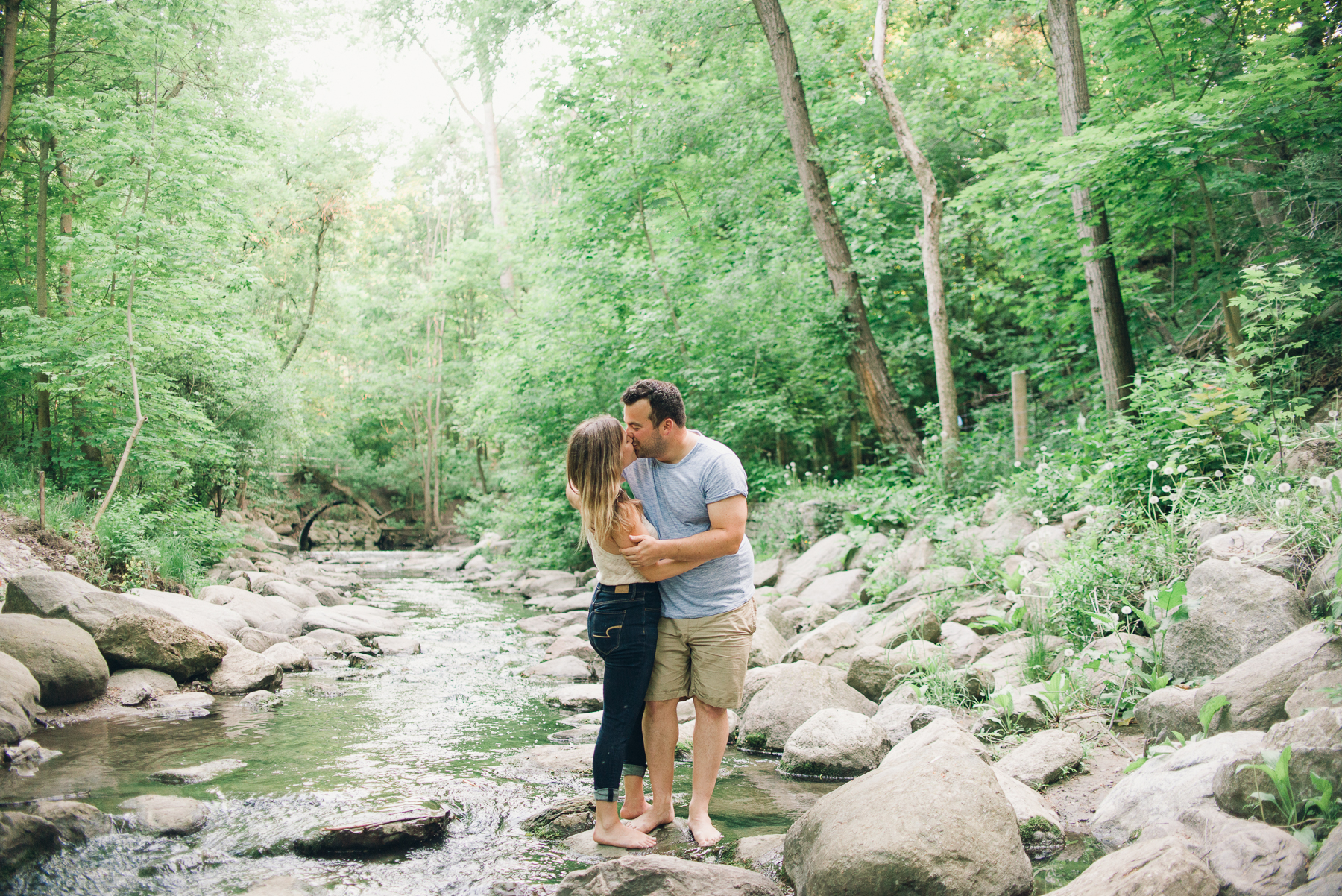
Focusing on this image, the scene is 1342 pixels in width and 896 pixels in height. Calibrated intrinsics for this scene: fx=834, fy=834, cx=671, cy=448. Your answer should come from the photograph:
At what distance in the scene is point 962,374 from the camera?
610 inches

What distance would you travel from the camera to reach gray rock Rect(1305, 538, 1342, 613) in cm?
382

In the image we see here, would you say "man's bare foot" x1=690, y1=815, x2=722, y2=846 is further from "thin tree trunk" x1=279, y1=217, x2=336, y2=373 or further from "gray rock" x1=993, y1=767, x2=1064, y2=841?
"thin tree trunk" x1=279, y1=217, x2=336, y2=373

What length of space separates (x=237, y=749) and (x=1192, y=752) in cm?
535

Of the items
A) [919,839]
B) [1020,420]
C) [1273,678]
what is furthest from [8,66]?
[1273,678]

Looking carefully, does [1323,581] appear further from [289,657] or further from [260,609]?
[260,609]

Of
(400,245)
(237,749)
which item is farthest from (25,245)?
(400,245)

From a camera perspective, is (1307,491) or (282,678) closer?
(1307,491)

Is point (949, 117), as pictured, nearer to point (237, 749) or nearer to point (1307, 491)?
point (1307, 491)

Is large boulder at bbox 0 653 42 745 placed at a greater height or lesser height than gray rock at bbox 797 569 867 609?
greater

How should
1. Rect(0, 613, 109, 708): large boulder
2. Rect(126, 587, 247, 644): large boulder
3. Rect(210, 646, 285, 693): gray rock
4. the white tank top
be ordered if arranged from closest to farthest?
the white tank top → Rect(0, 613, 109, 708): large boulder → Rect(210, 646, 285, 693): gray rock → Rect(126, 587, 247, 644): large boulder

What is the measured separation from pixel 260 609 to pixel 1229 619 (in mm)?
9761

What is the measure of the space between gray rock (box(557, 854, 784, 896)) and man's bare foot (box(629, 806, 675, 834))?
1.96 ft

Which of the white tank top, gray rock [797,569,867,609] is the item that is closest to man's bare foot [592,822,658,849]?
the white tank top

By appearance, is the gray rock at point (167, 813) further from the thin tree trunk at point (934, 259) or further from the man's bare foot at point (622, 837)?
the thin tree trunk at point (934, 259)
